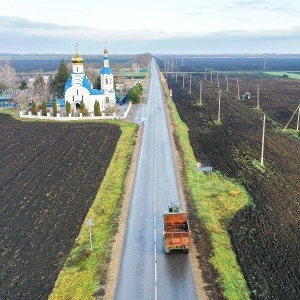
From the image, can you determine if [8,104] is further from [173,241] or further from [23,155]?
[173,241]

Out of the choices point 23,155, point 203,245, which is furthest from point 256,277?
point 23,155

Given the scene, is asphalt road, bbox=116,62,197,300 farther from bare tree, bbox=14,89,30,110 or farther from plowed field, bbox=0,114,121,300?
bare tree, bbox=14,89,30,110

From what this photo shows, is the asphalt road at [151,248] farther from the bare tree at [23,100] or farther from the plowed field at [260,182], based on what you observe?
the bare tree at [23,100]

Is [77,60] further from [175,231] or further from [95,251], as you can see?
[175,231]

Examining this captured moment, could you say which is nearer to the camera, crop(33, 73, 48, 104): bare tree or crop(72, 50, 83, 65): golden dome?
crop(72, 50, 83, 65): golden dome

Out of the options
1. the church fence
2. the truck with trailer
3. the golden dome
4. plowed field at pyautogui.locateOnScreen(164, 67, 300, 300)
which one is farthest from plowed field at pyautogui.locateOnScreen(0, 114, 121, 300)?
the golden dome
